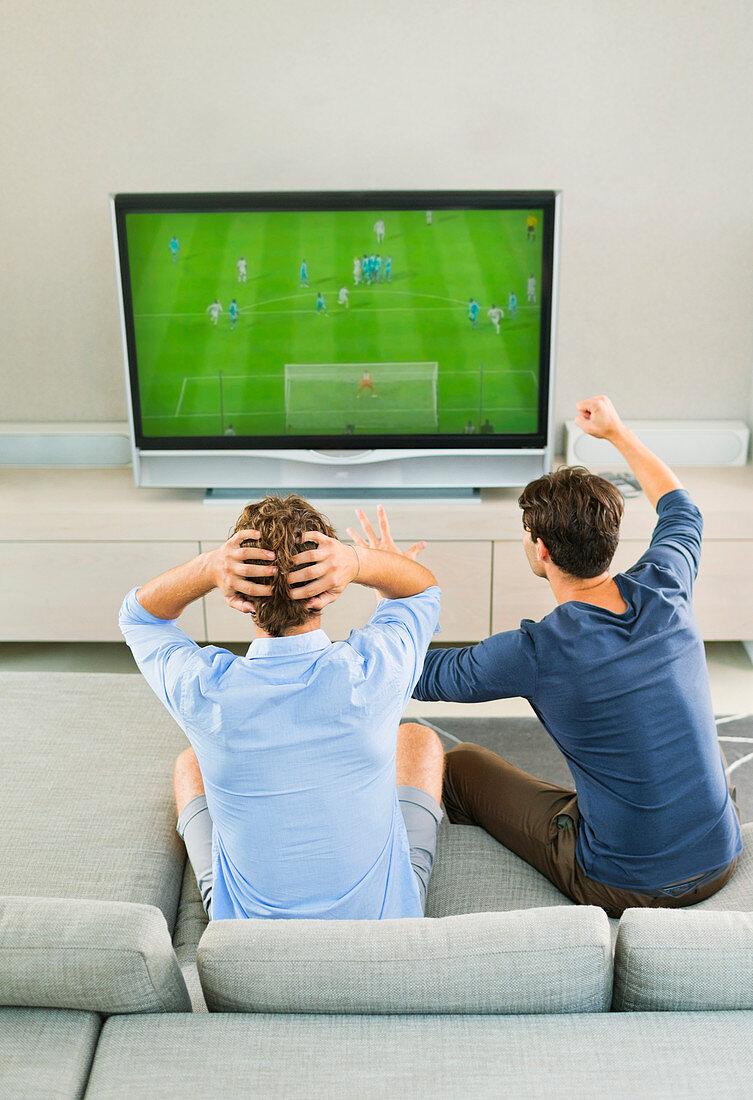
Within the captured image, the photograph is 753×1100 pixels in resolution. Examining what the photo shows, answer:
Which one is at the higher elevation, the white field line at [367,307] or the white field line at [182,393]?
the white field line at [367,307]

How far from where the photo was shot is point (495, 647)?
190cm

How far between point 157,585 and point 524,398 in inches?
81.1

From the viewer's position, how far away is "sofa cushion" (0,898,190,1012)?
1287 millimetres

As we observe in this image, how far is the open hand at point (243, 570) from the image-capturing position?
5.24ft

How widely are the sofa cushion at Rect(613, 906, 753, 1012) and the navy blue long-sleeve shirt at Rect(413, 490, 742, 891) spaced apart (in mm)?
502

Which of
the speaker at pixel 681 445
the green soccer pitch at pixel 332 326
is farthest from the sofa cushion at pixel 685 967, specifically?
the speaker at pixel 681 445

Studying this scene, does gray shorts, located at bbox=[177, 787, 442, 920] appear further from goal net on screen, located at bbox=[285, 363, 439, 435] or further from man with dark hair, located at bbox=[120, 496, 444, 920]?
goal net on screen, located at bbox=[285, 363, 439, 435]

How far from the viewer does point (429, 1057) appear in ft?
4.02

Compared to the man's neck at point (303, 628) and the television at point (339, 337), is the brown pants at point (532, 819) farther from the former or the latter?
the television at point (339, 337)

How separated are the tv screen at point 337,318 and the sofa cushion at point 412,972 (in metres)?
2.42

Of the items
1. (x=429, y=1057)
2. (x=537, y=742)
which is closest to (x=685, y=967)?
(x=429, y=1057)

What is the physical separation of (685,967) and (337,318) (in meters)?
2.63

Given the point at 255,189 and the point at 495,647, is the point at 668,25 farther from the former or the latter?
the point at 495,647

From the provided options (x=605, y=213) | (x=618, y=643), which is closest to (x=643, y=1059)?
(x=618, y=643)
